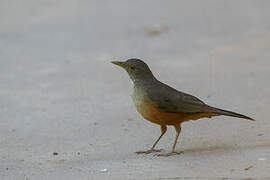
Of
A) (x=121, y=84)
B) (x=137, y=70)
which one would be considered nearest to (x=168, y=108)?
(x=137, y=70)

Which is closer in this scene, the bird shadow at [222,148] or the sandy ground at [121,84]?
the sandy ground at [121,84]

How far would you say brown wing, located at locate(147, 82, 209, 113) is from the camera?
652 centimetres

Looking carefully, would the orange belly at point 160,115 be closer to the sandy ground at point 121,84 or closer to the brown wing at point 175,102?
the brown wing at point 175,102

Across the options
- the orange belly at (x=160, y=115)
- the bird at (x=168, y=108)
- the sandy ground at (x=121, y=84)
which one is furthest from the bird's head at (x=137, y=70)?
the sandy ground at (x=121, y=84)

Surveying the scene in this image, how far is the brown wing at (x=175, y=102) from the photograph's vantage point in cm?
652

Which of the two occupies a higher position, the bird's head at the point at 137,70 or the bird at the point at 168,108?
the bird's head at the point at 137,70

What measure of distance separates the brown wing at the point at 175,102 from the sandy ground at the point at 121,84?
0.40 m

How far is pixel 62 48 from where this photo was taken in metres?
10.9

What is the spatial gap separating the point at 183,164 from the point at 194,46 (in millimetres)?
4944

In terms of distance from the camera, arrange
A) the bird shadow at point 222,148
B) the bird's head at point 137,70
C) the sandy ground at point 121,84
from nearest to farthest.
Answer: the sandy ground at point 121,84
the bird shadow at point 222,148
the bird's head at point 137,70

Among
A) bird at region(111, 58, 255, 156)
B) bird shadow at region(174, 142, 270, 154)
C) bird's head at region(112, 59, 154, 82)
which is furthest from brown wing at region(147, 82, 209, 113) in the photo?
bird shadow at region(174, 142, 270, 154)

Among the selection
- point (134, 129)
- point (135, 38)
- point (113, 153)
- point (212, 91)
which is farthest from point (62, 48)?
point (113, 153)

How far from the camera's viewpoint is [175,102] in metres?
6.59

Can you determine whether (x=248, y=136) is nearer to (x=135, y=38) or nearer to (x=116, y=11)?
(x=135, y=38)
